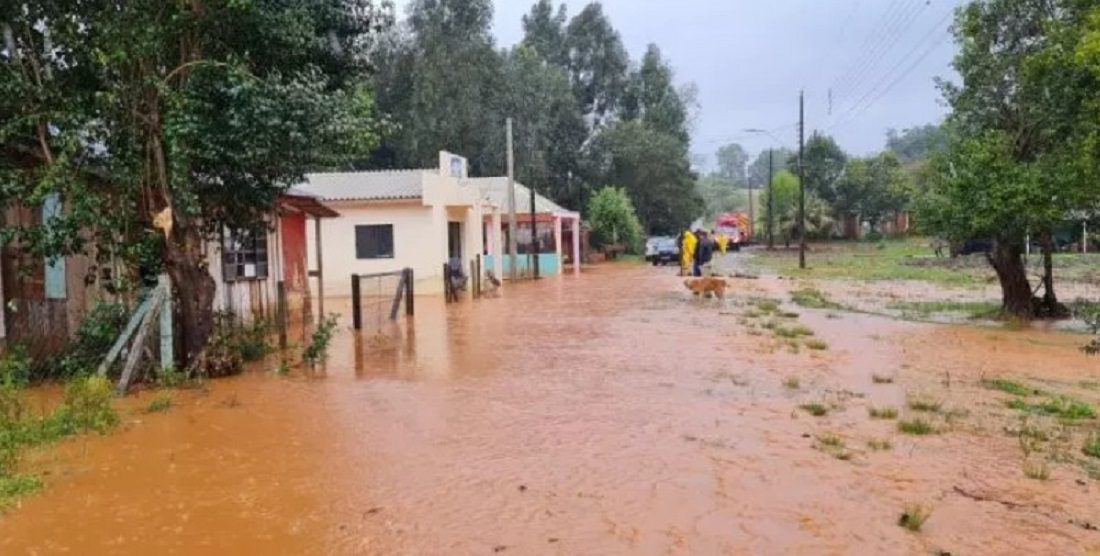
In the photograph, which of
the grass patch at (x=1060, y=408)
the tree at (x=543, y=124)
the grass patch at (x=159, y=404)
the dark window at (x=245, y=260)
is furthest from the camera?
the tree at (x=543, y=124)

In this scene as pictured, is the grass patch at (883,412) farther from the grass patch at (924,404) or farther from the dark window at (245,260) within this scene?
the dark window at (245,260)

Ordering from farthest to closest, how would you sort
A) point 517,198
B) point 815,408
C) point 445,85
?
point 445,85 < point 517,198 < point 815,408

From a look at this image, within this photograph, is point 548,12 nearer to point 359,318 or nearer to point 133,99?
point 359,318

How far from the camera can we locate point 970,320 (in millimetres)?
20062

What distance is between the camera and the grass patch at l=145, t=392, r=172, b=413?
364 inches

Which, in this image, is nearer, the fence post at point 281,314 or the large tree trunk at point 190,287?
the large tree trunk at point 190,287

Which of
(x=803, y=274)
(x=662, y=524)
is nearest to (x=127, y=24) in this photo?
(x=662, y=524)

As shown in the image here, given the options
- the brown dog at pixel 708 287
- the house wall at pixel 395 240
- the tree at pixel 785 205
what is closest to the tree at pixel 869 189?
the tree at pixel 785 205

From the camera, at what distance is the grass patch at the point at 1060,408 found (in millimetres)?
9359

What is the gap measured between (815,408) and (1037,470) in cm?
240

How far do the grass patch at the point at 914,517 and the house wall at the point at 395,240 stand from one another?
22197 millimetres

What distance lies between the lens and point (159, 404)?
30.7ft

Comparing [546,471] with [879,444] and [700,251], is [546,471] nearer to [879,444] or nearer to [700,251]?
[879,444]

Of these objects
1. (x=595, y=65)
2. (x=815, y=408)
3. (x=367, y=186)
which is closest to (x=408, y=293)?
(x=367, y=186)
